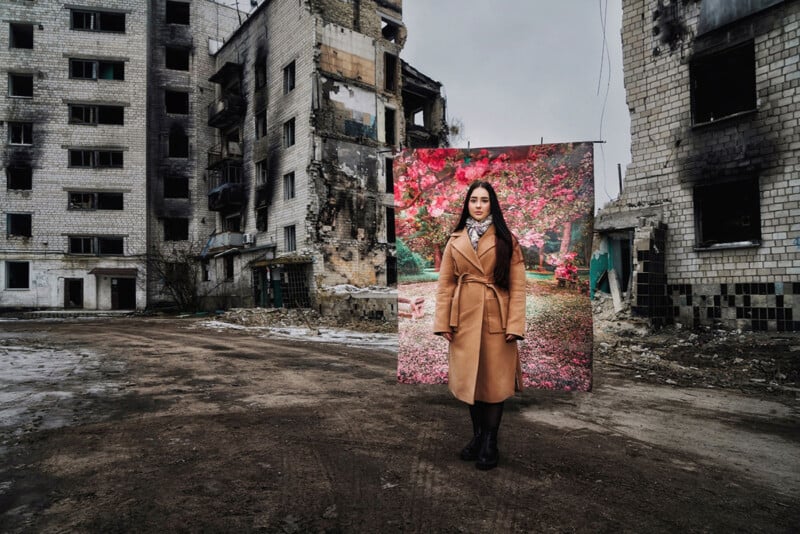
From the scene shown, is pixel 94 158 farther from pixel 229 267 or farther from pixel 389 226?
pixel 389 226

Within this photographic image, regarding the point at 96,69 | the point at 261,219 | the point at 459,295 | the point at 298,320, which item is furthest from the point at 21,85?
the point at 459,295

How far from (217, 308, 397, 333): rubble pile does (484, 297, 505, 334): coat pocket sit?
1182 cm

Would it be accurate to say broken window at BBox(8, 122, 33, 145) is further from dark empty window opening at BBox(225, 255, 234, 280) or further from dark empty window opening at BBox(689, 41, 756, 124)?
dark empty window opening at BBox(689, 41, 756, 124)

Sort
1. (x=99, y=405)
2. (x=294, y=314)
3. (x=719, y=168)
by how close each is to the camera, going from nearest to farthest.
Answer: (x=99, y=405), (x=719, y=168), (x=294, y=314)

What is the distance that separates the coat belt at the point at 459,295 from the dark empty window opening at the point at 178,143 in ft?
95.8

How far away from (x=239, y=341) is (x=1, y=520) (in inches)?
381

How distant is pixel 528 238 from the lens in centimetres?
517

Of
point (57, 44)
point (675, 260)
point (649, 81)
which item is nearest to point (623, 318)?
point (675, 260)

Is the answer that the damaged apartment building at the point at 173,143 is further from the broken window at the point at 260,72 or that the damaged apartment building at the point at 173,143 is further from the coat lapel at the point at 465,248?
the coat lapel at the point at 465,248

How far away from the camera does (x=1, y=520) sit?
8.29 ft

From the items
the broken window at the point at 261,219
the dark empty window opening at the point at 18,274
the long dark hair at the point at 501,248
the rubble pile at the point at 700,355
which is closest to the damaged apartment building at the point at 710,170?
the rubble pile at the point at 700,355

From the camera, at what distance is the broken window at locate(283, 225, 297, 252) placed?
21641mm

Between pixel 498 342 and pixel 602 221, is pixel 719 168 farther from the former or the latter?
pixel 498 342

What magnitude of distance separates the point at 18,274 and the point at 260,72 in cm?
1782
